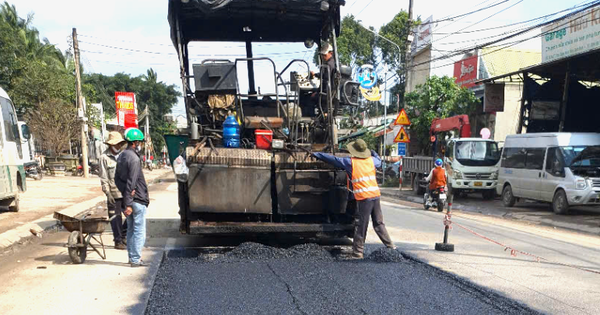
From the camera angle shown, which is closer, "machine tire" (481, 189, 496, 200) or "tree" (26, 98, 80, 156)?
"machine tire" (481, 189, 496, 200)

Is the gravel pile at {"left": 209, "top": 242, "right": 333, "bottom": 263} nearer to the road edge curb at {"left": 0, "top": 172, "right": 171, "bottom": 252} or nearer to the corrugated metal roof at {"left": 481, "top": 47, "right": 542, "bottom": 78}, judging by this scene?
the road edge curb at {"left": 0, "top": 172, "right": 171, "bottom": 252}

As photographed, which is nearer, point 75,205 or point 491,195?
point 75,205

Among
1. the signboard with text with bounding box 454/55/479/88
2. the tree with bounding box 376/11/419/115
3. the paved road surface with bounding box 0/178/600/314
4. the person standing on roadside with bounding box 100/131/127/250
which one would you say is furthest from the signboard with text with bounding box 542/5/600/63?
the tree with bounding box 376/11/419/115

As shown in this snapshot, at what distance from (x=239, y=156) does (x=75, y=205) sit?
8.32 meters

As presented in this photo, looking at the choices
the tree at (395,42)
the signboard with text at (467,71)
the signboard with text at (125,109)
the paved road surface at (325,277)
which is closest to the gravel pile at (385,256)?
the paved road surface at (325,277)

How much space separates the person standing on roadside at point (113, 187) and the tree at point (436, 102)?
698 inches

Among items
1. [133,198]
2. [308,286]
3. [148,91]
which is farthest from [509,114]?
[148,91]

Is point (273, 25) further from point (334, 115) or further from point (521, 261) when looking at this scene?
point (521, 261)

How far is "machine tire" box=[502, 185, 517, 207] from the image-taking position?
16.5 meters

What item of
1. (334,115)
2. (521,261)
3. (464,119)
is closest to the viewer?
(521,261)

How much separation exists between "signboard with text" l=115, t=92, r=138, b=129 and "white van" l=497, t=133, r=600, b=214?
16.3 meters

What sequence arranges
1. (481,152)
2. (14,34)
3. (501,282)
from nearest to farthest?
(501,282) < (481,152) < (14,34)

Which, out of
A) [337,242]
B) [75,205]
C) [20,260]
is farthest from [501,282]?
[75,205]

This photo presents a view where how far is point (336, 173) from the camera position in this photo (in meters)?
6.84
